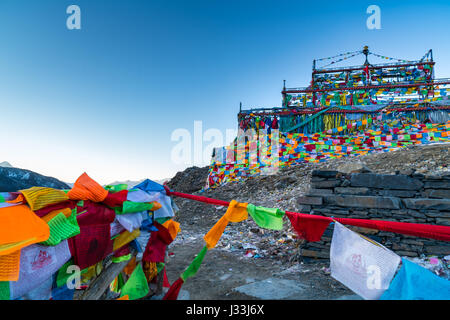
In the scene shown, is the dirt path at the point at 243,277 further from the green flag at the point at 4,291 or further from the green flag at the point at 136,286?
the green flag at the point at 4,291

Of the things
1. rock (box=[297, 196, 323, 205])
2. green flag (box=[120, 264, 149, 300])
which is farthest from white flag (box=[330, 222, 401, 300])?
rock (box=[297, 196, 323, 205])

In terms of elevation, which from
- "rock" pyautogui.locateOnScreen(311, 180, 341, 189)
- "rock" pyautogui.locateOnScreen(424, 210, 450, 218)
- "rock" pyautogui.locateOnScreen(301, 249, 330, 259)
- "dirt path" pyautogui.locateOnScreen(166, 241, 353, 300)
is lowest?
"dirt path" pyautogui.locateOnScreen(166, 241, 353, 300)

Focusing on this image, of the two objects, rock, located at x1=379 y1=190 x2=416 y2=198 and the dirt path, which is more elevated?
rock, located at x1=379 y1=190 x2=416 y2=198

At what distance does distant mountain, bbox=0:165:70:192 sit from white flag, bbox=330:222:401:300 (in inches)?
126

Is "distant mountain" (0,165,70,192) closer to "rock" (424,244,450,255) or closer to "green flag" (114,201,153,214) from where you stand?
"green flag" (114,201,153,214)

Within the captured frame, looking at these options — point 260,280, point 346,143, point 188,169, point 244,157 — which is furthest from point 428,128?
point 188,169

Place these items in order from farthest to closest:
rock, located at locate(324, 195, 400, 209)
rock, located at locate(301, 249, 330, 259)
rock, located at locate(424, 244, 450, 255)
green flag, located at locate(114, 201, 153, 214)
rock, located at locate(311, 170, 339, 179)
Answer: rock, located at locate(311, 170, 339, 179), rock, located at locate(301, 249, 330, 259), rock, located at locate(324, 195, 400, 209), rock, located at locate(424, 244, 450, 255), green flag, located at locate(114, 201, 153, 214)

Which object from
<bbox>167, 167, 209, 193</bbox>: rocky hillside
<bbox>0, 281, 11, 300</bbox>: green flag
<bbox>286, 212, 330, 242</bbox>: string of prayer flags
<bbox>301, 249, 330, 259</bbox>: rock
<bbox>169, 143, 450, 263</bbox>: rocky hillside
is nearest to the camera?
<bbox>0, 281, 11, 300</bbox>: green flag

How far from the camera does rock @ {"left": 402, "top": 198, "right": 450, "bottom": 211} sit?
4562 mm

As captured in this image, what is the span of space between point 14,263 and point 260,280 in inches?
149

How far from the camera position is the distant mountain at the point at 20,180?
133 inches

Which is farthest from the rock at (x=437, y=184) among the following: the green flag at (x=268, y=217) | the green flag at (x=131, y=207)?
the green flag at (x=131, y=207)

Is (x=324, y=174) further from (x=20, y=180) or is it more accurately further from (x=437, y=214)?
(x=20, y=180)

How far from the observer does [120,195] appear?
264 cm
